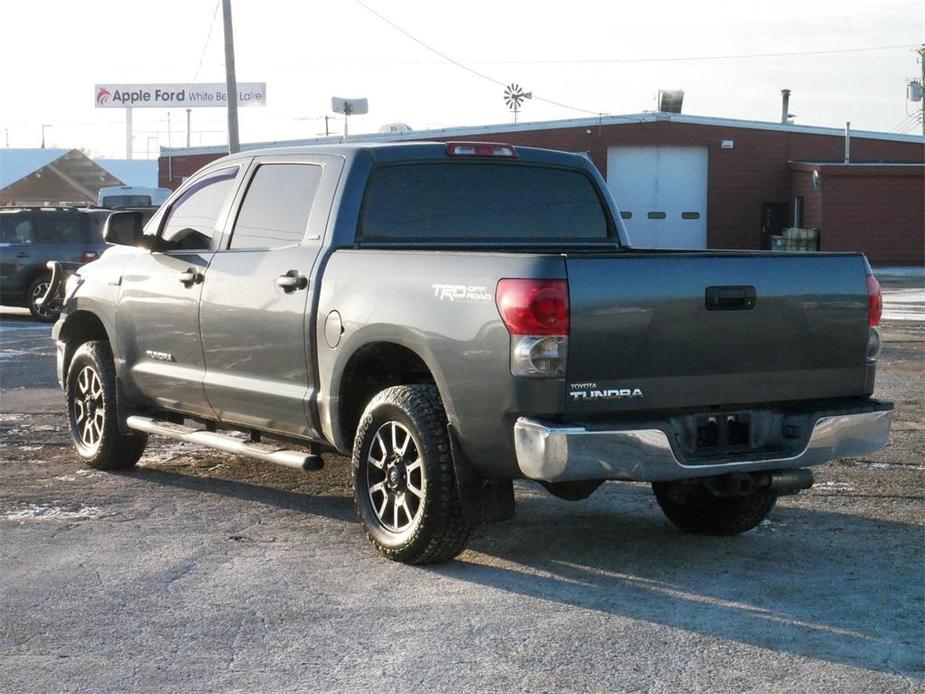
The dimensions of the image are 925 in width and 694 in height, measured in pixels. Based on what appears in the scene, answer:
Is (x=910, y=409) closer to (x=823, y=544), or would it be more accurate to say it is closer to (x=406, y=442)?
(x=823, y=544)

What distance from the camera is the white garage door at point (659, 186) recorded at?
44250 mm

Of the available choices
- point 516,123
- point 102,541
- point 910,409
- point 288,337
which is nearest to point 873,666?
point 288,337

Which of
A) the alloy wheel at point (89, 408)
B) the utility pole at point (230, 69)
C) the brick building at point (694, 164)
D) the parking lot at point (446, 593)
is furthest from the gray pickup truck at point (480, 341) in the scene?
the brick building at point (694, 164)

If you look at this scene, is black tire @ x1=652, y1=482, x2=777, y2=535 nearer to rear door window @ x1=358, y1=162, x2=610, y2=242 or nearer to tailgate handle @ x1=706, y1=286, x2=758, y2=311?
tailgate handle @ x1=706, y1=286, x2=758, y2=311

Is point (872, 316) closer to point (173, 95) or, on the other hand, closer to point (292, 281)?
point (292, 281)

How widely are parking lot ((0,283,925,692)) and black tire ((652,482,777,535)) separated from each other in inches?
3.9

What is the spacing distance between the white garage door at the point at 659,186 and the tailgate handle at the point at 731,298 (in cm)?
3838

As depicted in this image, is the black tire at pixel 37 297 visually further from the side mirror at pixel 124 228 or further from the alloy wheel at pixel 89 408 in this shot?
the side mirror at pixel 124 228

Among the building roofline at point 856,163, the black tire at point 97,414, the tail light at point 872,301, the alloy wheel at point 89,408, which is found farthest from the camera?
the building roofline at point 856,163

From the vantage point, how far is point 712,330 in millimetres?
6090

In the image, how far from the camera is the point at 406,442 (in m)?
6.49

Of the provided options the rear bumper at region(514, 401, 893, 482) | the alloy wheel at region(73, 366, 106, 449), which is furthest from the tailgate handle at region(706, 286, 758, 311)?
the alloy wheel at region(73, 366, 106, 449)

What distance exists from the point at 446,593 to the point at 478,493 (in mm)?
470

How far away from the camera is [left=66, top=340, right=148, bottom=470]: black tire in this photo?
8.77 m
